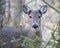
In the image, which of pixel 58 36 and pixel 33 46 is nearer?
pixel 33 46

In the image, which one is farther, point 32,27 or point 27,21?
point 27,21

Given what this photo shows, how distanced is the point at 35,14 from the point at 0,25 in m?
3.86

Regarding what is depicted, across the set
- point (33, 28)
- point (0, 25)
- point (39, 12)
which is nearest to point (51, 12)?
point (39, 12)

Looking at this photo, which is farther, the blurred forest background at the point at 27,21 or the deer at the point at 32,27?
the deer at the point at 32,27

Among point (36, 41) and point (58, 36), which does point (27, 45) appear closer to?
point (36, 41)

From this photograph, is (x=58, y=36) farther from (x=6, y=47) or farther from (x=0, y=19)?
(x=6, y=47)

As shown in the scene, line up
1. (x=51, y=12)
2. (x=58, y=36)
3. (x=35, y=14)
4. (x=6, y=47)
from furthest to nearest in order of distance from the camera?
1. (x=51, y=12)
2. (x=35, y=14)
3. (x=6, y=47)
4. (x=58, y=36)

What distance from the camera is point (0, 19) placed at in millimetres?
3324

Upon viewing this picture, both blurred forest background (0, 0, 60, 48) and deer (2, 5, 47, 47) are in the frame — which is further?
deer (2, 5, 47, 47)

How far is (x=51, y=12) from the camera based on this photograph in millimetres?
13008

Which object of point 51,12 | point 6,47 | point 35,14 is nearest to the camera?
point 6,47

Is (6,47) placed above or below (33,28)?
below

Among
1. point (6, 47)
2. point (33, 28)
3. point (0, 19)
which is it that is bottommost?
point (6, 47)

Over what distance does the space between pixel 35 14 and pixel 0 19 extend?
4.05 metres
